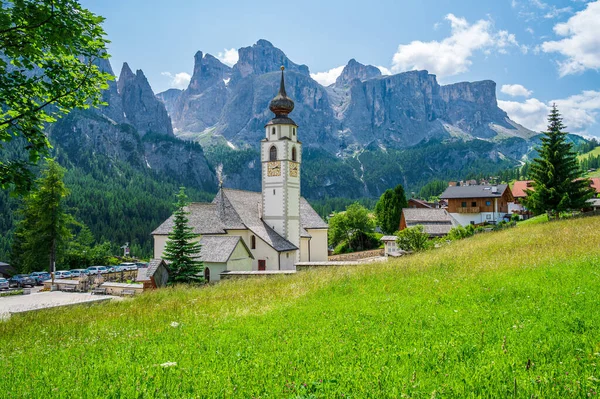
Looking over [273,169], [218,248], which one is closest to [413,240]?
[273,169]

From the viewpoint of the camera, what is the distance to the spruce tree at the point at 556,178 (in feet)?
118

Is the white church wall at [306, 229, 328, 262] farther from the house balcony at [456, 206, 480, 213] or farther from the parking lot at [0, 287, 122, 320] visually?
the house balcony at [456, 206, 480, 213]

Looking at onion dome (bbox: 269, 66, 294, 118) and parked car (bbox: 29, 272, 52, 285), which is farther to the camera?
parked car (bbox: 29, 272, 52, 285)

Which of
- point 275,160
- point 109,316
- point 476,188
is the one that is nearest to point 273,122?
point 275,160

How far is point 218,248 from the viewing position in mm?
33062

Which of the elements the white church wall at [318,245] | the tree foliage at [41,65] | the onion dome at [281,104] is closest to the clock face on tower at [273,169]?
the onion dome at [281,104]

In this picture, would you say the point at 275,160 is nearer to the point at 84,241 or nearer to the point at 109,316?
the point at 109,316

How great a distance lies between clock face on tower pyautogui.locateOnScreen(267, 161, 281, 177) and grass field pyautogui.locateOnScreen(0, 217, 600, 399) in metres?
28.3

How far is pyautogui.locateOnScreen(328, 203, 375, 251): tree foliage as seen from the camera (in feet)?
248

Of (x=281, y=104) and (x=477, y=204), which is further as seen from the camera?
(x=477, y=204)

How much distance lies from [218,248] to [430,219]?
43213 mm

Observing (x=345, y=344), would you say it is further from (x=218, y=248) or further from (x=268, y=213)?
(x=268, y=213)

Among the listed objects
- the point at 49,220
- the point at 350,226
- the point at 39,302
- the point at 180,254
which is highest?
the point at 49,220

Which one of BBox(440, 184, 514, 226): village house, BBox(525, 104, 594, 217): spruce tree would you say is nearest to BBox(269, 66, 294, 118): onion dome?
BBox(525, 104, 594, 217): spruce tree
